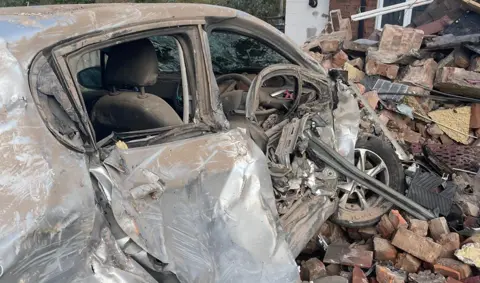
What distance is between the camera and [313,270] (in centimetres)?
354

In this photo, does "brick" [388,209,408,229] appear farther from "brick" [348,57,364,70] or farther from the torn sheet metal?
"brick" [348,57,364,70]

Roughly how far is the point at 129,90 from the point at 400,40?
4.54m

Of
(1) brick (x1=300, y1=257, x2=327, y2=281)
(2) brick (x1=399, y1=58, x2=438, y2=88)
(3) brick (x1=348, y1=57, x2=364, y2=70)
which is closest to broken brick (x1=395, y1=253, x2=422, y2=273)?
(1) brick (x1=300, y1=257, x2=327, y2=281)

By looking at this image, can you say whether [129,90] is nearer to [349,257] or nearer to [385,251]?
[349,257]

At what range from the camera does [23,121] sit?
1976mm

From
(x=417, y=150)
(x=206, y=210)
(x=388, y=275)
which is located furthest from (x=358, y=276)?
(x=417, y=150)

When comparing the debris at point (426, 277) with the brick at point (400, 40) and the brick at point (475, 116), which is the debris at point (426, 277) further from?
the brick at point (400, 40)

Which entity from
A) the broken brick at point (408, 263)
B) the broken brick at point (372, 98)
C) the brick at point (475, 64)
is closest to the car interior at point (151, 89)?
the broken brick at point (408, 263)

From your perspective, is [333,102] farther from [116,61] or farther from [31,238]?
[31,238]

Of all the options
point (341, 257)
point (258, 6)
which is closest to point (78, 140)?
point (341, 257)

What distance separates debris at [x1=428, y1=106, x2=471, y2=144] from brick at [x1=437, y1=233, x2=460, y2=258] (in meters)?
2.18

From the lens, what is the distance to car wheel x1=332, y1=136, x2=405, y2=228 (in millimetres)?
3949

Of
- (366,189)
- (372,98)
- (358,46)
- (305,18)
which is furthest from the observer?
(305,18)

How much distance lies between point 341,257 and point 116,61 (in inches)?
81.3
